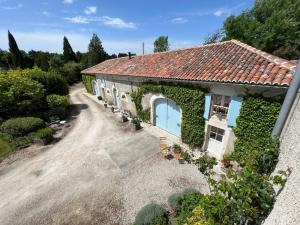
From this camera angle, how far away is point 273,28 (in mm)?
24266

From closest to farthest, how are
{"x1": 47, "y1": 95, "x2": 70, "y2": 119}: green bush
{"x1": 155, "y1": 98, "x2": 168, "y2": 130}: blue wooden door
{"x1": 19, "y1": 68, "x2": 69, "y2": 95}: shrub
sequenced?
1. {"x1": 155, "y1": 98, "x2": 168, "y2": 130}: blue wooden door
2. {"x1": 47, "y1": 95, "x2": 70, "y2": 119}: green bush
3. {"x1": 19, "y1": 68, "x2": 69, "y2": 95}: shrub

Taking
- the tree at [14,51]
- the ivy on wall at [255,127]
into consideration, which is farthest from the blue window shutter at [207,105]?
the tree at [14,51]

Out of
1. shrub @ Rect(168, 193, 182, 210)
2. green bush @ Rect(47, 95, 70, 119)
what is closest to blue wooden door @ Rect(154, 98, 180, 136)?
shrub @ Rect(168, 193, 182, 210)

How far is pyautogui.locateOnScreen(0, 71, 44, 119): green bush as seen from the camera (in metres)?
14.3

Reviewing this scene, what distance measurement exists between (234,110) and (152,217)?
635 centimetres

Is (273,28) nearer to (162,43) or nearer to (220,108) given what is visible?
(220,108)

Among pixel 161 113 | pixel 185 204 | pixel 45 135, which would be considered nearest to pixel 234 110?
pixel 185 204

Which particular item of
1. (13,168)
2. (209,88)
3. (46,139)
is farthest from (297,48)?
(13,168)

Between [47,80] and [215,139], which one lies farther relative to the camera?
[47,80]

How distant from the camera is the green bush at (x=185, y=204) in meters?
5.46

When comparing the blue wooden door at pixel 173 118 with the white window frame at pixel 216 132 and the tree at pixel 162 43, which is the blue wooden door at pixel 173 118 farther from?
the tree at pixel 162 43

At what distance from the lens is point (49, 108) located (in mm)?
18094

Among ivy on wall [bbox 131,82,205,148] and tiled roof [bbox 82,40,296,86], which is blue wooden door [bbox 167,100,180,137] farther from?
tiled roof [bbox 82,40,296,86]

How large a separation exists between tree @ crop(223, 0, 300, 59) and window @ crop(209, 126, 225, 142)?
2313 centimetres
